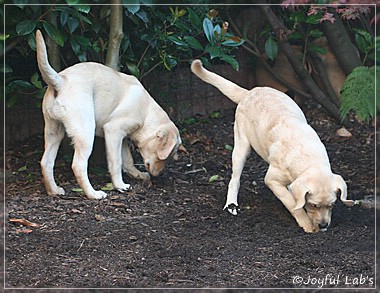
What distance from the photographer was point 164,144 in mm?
6246

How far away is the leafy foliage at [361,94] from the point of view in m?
5.99

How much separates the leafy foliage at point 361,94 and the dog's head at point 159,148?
1.53 metres

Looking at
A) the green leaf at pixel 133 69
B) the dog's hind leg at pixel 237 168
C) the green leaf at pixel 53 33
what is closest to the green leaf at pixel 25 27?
the green leaf at pixel 53 33

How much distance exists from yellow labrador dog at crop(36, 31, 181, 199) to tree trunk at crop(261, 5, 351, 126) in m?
2.20

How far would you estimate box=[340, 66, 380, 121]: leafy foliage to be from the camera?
236 inches

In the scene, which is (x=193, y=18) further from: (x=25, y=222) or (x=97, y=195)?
(x=25, y=222)

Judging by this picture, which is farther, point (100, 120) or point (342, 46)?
point (342, 46)

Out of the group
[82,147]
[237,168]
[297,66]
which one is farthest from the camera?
[297,66]

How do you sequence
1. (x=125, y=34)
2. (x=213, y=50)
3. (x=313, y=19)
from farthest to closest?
(x=313, y=19), (x=125, y=34), (x=213, y=50)

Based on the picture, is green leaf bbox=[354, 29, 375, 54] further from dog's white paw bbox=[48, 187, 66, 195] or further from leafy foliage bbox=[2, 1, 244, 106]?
dog's white paw bbox=[48, 187, 66, 195]

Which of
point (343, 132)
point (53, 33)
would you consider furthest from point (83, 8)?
point (343, 132)

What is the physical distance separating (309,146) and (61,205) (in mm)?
1917

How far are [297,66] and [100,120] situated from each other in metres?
2.94

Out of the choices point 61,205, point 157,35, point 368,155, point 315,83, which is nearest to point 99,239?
point 61,205
